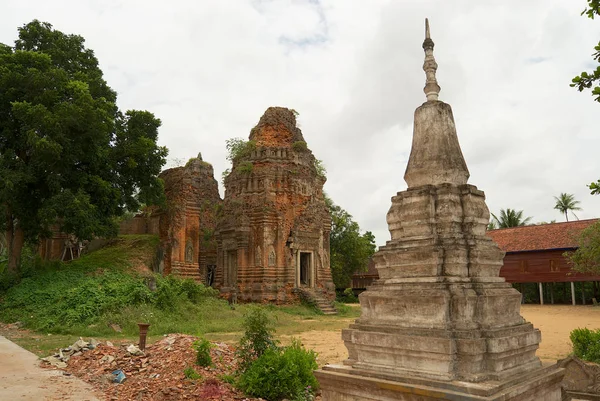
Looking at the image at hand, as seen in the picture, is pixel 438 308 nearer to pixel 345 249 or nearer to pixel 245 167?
pixel 245 167

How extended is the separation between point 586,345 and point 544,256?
23.4 metres

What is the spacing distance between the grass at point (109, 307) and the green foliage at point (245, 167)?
22.1 feet

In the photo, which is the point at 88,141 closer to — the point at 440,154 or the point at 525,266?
the point at 440,154

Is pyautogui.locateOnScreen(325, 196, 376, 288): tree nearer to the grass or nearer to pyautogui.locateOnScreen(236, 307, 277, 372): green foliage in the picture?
the grass

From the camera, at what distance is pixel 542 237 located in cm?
3103

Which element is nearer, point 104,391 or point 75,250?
point 104,391

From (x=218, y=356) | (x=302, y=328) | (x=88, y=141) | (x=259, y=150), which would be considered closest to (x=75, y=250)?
(x=88, y=141)

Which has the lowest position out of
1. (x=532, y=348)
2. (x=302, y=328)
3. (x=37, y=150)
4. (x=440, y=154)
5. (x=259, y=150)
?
(x=302, y=328)

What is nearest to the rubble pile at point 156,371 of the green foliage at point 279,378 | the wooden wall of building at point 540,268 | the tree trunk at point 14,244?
the green foliage at point 279,378

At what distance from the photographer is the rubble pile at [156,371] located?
6805mm

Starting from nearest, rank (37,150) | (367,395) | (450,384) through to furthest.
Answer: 1. (450,384)
2. (367,395)
3. (37,150)

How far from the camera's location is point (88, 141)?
57.5ft

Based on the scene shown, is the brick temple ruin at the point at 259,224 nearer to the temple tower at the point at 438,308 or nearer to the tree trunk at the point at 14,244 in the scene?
the tree trunk at the point at 14,244

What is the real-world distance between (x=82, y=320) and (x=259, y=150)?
12575mm
